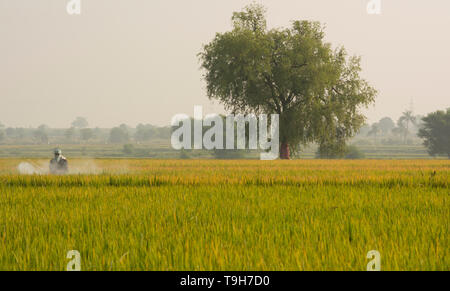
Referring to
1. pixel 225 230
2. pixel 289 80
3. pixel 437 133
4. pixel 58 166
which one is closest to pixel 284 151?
pixel 289 80

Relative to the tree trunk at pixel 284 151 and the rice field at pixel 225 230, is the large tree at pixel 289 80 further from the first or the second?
the rice field at pixel 225 230

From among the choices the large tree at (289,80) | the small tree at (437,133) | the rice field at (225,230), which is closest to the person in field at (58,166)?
the rice field at (225,230)

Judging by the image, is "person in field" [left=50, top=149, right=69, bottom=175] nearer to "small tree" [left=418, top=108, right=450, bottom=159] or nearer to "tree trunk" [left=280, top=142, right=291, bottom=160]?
"tree trunk" [left=280, top=142, right=291, bottom=160]

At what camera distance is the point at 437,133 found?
10000 centimetres

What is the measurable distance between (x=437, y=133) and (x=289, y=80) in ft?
246

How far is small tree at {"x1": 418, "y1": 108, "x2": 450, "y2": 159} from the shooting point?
97.6m

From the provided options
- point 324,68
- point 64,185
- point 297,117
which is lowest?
point 64,185

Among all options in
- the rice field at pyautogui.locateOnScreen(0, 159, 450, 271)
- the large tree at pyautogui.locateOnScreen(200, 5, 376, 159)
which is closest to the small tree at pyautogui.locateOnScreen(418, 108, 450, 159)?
the large tree at pyautogui.locateOnScreen(200, 5, 376, 159)

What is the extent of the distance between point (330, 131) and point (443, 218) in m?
34.5

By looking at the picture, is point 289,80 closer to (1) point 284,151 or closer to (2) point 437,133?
(1) point 284,151

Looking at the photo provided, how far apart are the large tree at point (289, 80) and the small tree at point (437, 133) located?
66042 mm

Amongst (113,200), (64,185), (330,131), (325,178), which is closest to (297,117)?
(330,131)
